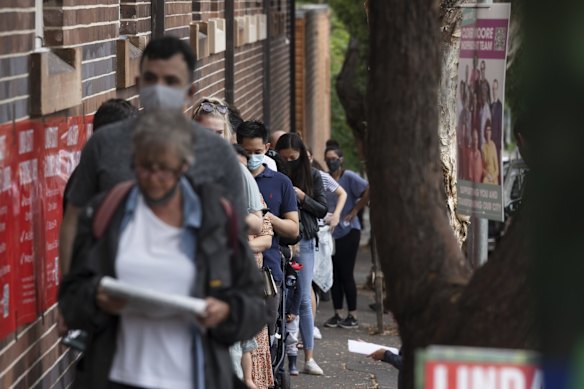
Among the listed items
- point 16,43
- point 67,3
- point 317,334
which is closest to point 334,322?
point 317,334

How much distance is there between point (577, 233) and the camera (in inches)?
96.1

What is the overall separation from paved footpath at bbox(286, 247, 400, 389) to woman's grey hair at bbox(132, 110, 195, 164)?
21.2 ft

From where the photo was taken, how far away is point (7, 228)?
5.84m

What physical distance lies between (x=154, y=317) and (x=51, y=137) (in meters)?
2.46

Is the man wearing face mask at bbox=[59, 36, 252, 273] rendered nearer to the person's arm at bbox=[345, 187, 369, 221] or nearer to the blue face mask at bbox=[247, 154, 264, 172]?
the blue face mask at bbox=[247, 154, 264, 172]

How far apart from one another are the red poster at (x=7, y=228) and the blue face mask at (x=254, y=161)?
10.2ft

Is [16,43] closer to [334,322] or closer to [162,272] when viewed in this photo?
[162,272]

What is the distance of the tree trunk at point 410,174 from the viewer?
16.4ft

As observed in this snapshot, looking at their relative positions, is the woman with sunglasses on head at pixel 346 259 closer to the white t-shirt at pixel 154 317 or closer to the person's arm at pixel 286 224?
the person's arm at pixel 286 224

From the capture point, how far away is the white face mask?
4793 millimetres

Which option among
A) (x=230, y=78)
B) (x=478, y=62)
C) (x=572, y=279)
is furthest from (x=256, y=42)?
(x=572, y=279)

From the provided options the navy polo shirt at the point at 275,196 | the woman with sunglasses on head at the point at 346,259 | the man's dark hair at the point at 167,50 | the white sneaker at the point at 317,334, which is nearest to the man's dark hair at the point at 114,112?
the man's dark hair at the point at 167,50

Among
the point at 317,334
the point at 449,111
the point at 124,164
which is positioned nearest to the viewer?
the point at 124,164

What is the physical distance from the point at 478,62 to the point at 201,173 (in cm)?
316
